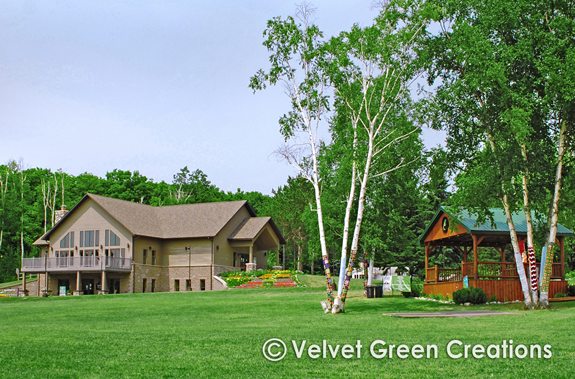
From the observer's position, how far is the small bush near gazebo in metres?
23.8

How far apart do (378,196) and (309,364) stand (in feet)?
87.0

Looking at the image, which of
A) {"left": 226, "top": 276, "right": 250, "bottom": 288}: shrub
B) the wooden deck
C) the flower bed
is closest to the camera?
the wooden deck

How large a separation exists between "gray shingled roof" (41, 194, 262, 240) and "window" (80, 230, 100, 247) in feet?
7.51

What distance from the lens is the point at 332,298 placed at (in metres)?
20.4

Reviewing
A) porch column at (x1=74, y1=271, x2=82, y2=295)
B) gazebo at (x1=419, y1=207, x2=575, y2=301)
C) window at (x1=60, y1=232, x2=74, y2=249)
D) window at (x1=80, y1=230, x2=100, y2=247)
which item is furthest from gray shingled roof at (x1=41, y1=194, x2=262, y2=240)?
gazebo at (x1=419, y1=207, x2=575, y2=301)

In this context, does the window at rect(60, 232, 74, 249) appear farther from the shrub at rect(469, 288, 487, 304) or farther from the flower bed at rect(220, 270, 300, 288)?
the shrub at rect(469, 288, 487, 304)

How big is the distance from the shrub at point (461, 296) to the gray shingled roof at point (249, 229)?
86.2 ft

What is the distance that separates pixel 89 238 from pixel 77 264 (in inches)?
138

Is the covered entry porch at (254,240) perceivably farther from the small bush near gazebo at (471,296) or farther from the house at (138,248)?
the small bush near gazebo at (471,296)

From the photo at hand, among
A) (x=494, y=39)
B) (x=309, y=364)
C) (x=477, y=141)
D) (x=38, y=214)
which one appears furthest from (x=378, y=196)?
(x=38, y=214)

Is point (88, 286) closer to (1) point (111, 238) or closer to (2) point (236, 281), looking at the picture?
(1) point (111, 238)

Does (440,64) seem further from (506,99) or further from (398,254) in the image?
(398,254)

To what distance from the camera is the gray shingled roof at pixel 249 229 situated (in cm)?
4903

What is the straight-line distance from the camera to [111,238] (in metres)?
46.8
